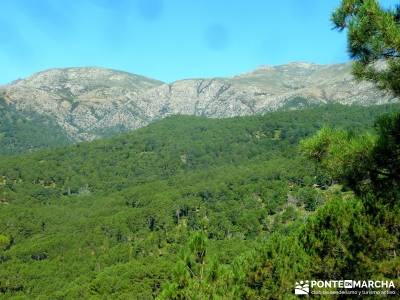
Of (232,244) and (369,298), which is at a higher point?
(369,298)

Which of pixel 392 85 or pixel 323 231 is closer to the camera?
pixel 392 85

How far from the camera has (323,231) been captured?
61.3 feet

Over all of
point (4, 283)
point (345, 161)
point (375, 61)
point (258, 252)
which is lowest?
point (4, 283)

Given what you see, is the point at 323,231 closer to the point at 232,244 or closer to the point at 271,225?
the point at 232,244

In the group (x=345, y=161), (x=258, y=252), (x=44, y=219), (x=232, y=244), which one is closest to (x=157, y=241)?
(x=232, y=244)

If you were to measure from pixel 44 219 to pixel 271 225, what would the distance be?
99952mm

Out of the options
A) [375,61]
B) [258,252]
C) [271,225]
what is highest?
[375,61]

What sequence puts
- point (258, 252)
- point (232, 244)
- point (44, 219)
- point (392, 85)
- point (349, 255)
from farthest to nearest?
1. point (44, 219)
2. point (232, 244)
3. point (258, 252)
4. point (349, 255)
5. point (392, 85)

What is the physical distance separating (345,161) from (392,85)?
7.34ft

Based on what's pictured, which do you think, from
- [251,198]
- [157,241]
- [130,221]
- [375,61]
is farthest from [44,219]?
[375,61]

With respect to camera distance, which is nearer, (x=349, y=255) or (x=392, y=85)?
(x=392, y=85)

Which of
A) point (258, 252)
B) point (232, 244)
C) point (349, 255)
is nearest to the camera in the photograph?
point (349, 255)

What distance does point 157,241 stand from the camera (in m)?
152

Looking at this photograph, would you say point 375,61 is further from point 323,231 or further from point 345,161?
point 323,231
